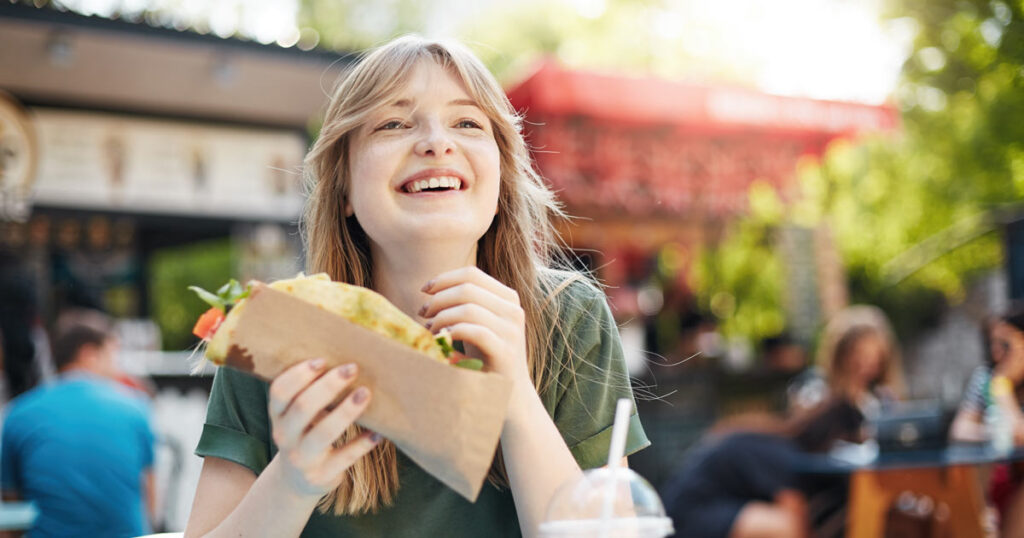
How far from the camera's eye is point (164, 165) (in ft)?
25.1

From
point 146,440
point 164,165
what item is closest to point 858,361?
point 146,440

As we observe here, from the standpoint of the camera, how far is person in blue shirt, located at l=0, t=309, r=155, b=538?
4.33 meters

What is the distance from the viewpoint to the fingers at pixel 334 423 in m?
1.14

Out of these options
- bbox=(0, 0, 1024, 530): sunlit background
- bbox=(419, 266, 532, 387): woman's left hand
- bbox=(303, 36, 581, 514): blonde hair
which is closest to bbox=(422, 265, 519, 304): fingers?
bbox=(419, 266, 532, 387): woman's left hand

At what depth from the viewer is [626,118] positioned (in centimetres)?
879

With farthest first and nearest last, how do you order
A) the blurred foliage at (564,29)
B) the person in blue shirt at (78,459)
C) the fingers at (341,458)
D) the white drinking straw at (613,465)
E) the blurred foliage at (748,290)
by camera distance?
the blurred foliage at (564,29)
the blurred foliage at (748,290)
the person in blue shirt at (78,459)
the fingers at (341,458)
the white drinking straw at (613,465)

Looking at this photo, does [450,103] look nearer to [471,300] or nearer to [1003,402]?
Result: [471,300]

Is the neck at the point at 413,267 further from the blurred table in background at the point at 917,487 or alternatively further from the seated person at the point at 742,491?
the blurred table in background at the point at 917,487

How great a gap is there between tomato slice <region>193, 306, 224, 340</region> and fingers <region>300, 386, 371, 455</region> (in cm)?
28

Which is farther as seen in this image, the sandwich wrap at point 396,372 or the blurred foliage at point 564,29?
the blurred foliage at point 564,29

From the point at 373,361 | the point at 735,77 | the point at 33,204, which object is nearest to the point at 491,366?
the point at 373,361

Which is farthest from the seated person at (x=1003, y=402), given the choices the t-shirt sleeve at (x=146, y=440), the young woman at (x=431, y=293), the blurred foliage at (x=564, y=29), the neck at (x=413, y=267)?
the blurred foliage at (x=564, y=29)

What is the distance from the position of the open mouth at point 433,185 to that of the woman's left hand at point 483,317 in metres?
0.24

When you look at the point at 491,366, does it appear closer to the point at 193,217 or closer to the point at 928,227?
the point at 193,217
